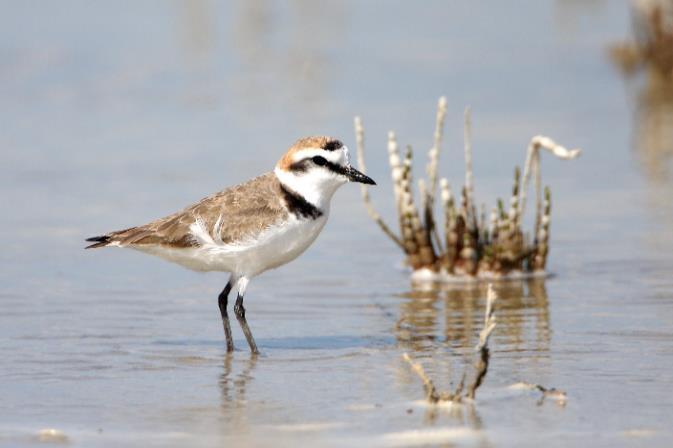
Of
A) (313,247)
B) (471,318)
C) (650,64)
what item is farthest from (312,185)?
(650,64)

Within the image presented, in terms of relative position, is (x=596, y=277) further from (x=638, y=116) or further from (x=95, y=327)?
(x=638, y=116)

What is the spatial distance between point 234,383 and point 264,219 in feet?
3.85

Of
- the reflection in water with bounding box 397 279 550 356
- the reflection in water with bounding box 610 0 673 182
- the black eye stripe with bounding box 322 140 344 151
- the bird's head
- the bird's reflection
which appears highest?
the black eye stripe with bounding box 322 140 344 151

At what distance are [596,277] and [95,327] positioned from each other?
3720 mm

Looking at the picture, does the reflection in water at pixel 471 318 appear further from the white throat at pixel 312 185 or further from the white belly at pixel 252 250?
the white throat at pixel 312 185

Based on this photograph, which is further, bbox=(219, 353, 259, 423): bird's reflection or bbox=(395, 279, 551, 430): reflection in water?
bbox=(395, 279, 551, 430): reflection in water

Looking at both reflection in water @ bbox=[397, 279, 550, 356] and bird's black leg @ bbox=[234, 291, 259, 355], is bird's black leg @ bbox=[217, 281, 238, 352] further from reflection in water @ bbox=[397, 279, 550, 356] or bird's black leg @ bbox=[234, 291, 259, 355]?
reflection in water @ bbox=[397, 279, 550, 356]

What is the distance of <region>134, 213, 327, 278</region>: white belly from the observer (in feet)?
28.1

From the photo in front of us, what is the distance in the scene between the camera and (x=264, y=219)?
856 centimetres

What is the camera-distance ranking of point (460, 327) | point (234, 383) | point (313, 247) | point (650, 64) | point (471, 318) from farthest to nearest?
point (650, 64), point (313, 247), point (471, 318), point (460, 327), point (234, 383)

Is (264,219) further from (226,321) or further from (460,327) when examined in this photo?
(460,327)

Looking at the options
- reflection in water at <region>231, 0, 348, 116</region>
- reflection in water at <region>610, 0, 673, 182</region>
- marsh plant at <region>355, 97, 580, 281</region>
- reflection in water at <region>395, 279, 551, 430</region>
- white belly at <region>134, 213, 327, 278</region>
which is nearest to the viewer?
reflection in water at <region>395, 279, 551, 430</region>

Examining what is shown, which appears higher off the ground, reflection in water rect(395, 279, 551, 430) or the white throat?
the white throat

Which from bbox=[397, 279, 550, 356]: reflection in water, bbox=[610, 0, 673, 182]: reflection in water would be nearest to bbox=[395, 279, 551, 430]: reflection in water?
bbox=[397, 279, 550, 356]: reflection in water
